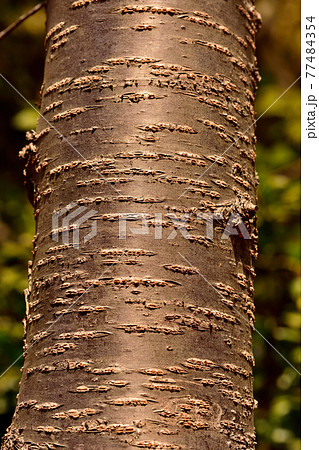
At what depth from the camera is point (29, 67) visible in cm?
364

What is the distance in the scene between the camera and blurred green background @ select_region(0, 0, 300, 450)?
6.97 ft

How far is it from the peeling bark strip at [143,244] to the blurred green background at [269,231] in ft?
3.99

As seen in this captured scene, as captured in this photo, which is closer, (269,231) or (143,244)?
(143,244)

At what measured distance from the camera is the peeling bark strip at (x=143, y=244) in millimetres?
787

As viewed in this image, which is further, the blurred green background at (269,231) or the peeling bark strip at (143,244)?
the blurred green background at (269,231)

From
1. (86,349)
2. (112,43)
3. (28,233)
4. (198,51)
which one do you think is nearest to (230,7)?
(198,51)

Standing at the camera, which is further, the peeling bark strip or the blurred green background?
the blurred green background

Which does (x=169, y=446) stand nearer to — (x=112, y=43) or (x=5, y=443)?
(x=5, y=443)

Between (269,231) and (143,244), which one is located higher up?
(269,231)

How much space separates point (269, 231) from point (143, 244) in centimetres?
147

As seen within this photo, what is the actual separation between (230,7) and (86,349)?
64 cm

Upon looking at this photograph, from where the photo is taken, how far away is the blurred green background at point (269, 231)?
2.12 metres

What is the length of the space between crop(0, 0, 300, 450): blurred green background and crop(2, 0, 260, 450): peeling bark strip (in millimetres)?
1217

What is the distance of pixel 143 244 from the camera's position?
0.83 metres
